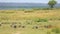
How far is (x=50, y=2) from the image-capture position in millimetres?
118750

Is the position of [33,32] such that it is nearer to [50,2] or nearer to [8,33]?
[8,33]

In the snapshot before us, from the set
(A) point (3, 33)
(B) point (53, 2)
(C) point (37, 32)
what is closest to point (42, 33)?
(C) point (37, 32)

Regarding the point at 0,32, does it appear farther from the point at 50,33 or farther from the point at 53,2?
the point at 53,2

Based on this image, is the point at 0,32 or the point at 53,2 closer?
the point at 0,32

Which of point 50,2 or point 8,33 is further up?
point 8,33

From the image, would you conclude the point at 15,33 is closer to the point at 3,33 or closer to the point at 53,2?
the point at 3,33

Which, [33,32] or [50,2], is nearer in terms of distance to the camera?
[33,32]

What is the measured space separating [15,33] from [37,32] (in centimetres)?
233

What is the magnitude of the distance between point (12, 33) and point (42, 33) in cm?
305

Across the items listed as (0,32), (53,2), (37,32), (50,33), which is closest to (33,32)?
(37,32)

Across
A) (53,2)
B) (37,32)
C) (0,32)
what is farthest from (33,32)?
(53,2)

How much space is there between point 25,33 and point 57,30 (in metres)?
3.46

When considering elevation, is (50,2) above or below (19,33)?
below

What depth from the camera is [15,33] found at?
23.7 meters
